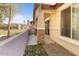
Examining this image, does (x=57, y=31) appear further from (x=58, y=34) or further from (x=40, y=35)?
(x=40, y=35)

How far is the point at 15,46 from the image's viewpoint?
380 centimetres

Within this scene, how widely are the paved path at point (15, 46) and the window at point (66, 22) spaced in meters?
0.78

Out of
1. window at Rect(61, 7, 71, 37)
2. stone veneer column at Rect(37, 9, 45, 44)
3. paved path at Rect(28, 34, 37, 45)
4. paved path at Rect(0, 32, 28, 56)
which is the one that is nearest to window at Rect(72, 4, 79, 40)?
window at Rect(61, 7, 71, 37)

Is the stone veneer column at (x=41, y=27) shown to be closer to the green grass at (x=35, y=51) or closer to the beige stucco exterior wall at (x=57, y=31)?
the beige stucco exterior wall at (x=57, y=31)

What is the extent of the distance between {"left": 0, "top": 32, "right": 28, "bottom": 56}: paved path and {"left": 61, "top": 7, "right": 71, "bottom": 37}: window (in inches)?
30.6

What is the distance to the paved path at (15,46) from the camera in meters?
3.74

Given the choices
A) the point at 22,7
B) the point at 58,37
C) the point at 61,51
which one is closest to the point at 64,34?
the point at 58,37

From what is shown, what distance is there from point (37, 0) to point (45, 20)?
0.41 meters

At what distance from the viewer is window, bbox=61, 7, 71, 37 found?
13.3ft

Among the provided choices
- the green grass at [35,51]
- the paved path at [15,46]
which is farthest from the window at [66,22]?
the paved path at [15,46]

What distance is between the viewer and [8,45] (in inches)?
148

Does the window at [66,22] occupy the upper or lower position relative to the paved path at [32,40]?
upper

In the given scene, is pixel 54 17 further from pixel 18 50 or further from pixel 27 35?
pixel 18 50

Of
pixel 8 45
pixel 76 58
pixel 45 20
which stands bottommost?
pixel 76 58
